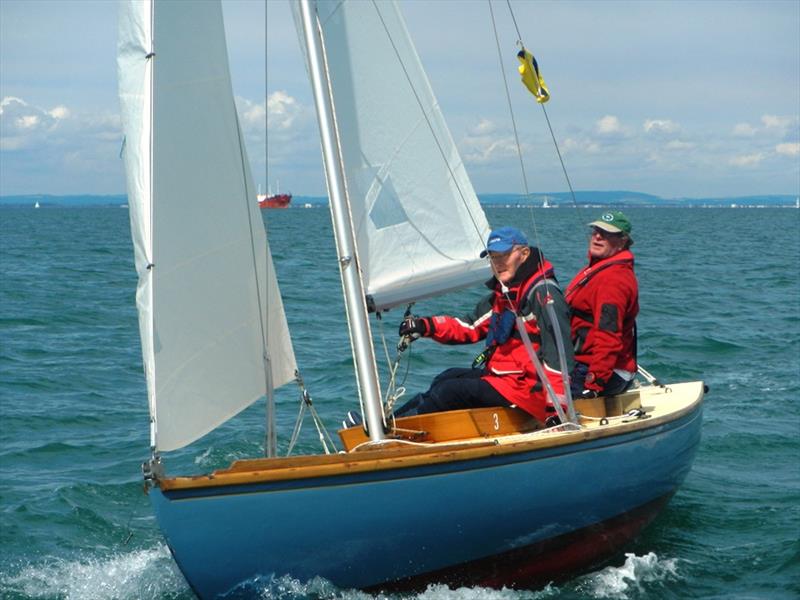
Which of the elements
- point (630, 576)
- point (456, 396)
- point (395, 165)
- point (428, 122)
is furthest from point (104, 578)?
point (428, 122)

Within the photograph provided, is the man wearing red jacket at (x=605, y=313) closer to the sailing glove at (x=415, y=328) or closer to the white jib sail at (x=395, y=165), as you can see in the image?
the white jib sail at (x=395, y=165)

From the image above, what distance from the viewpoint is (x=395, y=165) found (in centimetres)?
571

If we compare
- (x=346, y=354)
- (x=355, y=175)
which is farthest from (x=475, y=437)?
(x=346, y=354)

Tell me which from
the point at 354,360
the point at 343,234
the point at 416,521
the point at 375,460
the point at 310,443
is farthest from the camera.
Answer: the point at 310,443

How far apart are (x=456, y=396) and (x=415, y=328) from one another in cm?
42

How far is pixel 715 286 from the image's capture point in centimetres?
2116

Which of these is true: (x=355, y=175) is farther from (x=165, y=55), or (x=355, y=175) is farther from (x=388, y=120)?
(x=165, y=55)

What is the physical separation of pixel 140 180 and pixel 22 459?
4232mm

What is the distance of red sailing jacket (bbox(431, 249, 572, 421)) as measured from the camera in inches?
220

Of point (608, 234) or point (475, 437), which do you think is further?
point (608, 234)

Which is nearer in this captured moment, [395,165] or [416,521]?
[416,521]

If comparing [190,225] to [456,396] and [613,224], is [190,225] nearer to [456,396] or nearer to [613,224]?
[456,396]

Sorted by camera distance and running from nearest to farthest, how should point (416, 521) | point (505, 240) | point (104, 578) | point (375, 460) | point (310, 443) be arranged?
point (375, 460) → point (416, 521) → point (505, 240) → point (104, 578) → point (310, 443)

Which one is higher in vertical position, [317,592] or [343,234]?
[343,234]
